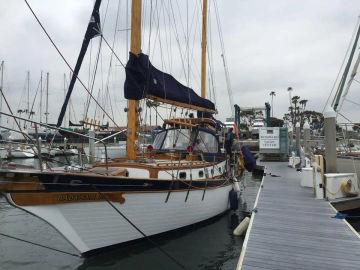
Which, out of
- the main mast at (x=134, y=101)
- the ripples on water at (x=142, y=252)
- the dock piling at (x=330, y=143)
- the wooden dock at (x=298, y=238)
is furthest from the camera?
the dock piling at (x=330, y=143)

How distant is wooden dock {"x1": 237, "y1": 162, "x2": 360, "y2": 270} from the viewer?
621cm

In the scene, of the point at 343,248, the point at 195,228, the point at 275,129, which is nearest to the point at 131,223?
the point at 195,228

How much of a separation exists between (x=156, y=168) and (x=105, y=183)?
A: 2073 millimetres

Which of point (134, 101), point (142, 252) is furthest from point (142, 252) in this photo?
point (134, 101)

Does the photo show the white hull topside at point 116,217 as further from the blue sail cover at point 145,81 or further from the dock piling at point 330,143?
the dock piling at point 330,143

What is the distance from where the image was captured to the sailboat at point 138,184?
23.3 feet

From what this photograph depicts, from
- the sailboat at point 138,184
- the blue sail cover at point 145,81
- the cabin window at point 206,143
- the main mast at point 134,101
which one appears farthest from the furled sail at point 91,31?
the cabin window at point 206,143

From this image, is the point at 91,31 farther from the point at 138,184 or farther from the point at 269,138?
the point at 269,138

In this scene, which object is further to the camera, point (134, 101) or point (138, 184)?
point (134, 101)

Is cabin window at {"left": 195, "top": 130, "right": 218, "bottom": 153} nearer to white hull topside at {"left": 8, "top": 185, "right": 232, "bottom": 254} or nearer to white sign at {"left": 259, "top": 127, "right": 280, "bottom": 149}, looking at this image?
white hull topside at {"left": 8, "top": 185, "right": 232, "bottom": 254}

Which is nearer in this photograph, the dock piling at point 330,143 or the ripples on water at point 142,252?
the ripples on water at point 142,252

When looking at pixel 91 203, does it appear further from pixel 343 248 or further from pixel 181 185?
pixel 343 248

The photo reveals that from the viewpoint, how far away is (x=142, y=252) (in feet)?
29.5

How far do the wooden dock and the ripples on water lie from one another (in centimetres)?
127
